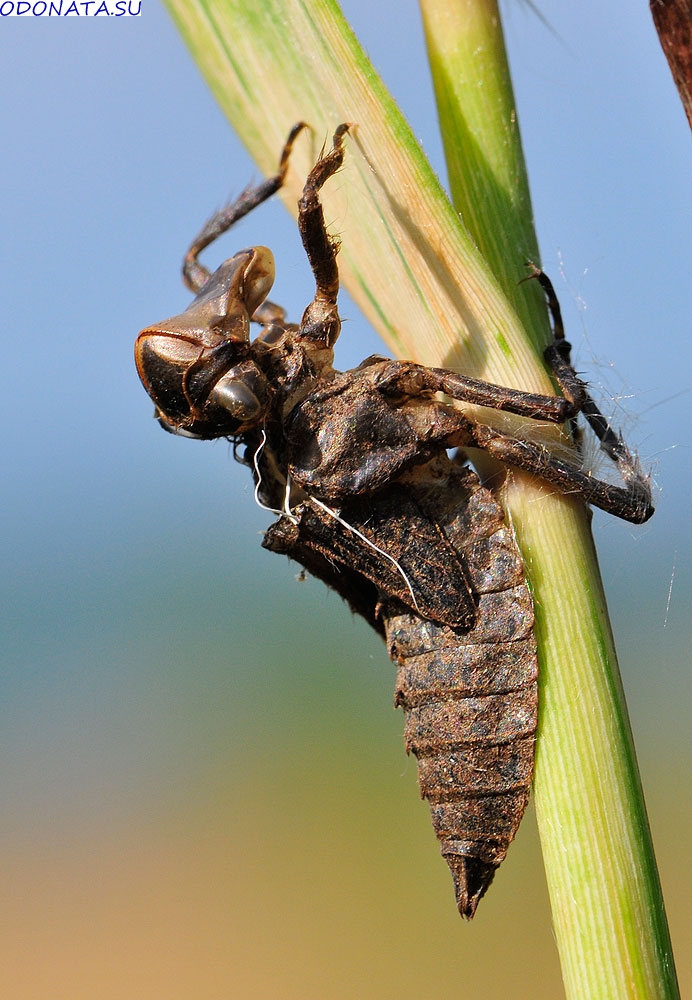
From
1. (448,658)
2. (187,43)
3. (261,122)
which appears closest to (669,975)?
(448,658)

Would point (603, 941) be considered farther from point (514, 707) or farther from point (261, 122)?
point (261, 122)

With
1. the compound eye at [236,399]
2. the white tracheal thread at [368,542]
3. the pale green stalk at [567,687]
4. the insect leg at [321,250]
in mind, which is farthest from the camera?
the compound eye at [236,399]

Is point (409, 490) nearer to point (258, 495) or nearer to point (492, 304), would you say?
point (258, 495)

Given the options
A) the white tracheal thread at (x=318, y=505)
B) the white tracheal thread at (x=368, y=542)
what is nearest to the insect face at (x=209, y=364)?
the white tracheal thread at (x=318, y=505)

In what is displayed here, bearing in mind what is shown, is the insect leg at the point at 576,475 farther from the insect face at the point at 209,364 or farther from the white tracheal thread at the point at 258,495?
the insect face at the point at 209,364

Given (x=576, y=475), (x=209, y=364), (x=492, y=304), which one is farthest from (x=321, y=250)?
(x=576, y=475)

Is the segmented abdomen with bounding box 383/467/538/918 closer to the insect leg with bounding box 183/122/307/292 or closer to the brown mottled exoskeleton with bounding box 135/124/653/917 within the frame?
the brown mottled exoskeleton with bounding box 135/124/653/917
